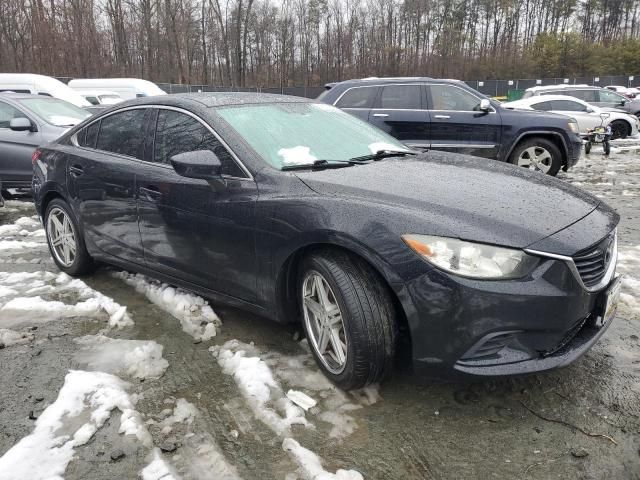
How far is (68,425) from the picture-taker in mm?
2463

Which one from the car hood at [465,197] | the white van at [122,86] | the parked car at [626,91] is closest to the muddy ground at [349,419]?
the car hood at [465,197]

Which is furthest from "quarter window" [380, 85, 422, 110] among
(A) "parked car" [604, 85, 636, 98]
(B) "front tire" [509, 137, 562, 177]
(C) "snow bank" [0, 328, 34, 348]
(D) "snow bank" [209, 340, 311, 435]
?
(A) "parked car" [604, 85, 636, 98]

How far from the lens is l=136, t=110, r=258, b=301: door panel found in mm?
2961

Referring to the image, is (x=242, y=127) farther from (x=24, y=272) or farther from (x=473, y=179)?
Result: (x=24, y=272)

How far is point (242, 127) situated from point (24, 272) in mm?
2784

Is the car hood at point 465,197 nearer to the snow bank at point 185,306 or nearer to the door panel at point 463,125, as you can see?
the snow bank at point 185,306

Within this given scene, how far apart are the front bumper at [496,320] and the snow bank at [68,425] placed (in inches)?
53.1

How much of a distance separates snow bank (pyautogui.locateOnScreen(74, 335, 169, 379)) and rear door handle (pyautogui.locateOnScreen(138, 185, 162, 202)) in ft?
3.05

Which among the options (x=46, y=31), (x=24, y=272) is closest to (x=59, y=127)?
(x=24, y=272)

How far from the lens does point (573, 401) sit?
2547mm

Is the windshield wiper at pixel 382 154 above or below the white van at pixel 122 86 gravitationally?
below

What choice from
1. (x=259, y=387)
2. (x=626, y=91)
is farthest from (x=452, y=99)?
(x=626, y=91)

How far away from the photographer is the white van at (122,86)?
18.4m

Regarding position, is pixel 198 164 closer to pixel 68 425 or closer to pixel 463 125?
pixel 68 425
